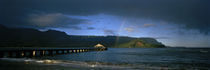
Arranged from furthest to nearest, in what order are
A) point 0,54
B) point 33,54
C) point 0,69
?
point 33,54 < point 0,54 < point 0,69

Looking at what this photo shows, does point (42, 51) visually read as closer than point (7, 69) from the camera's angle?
No

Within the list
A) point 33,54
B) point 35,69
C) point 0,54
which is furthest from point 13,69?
point 33,54

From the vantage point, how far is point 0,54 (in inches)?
2013

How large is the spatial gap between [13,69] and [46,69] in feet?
13.4

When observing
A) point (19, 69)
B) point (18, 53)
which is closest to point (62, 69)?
point (19, 69)

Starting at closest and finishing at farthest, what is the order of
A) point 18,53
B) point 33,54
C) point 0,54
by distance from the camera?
point 0,54
point 18,53
point 33,54

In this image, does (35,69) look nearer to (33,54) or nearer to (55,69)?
(55,69)

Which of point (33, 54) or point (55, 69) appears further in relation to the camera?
point (33, 54)

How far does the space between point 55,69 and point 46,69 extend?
118 centimetres

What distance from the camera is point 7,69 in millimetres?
25297

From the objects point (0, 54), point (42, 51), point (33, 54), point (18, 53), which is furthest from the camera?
point (42, 51)

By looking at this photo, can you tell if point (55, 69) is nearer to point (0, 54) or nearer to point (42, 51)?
point (0, 54)

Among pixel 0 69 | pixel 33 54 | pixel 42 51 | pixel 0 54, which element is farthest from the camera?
pixel 42 51

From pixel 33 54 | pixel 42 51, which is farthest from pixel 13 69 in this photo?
pixel 42 51
